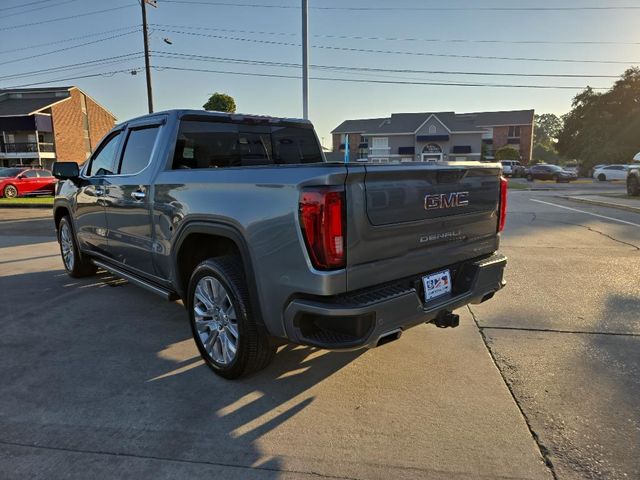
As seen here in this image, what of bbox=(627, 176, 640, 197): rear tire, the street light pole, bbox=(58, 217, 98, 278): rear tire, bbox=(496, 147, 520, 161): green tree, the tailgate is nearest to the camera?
the tailgate

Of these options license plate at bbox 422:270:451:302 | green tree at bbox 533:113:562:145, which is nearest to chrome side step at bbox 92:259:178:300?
license plate at bbox 422:270:451:302

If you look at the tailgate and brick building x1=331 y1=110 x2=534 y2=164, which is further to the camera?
brick building x1=331 y1=110 x2=534 y2=164

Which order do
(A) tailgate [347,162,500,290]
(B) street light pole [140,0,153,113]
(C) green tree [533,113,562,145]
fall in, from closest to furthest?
(A) tailgate [347,162,500,290], (B) street light pole [140,0,153,113], (C) green tree [533,113,562,145]

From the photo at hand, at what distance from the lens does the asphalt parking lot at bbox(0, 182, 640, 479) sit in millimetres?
2373

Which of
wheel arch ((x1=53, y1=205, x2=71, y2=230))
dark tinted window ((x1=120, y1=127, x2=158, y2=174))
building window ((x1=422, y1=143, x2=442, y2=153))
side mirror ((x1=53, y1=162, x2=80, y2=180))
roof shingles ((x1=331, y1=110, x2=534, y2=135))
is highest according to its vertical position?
roof shingles ((x1=331, y1=110, x2=534, y2=135))

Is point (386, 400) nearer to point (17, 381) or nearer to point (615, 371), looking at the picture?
point (615, 371)

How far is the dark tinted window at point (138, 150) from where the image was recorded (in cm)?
407

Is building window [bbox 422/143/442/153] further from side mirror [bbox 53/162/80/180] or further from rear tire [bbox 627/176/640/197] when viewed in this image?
side mirror [bbox 53/162/80/180]

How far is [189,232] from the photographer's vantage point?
3.29m

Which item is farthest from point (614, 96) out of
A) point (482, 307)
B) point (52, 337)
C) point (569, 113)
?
point (52, 337)

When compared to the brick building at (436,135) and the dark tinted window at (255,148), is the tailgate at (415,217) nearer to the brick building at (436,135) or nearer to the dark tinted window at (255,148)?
the dark tinted window at (255,148)

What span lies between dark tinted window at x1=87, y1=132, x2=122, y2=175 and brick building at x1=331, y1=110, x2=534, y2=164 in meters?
44.8

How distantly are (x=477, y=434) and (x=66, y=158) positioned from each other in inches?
1959

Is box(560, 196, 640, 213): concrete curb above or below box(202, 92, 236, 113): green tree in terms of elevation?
below
